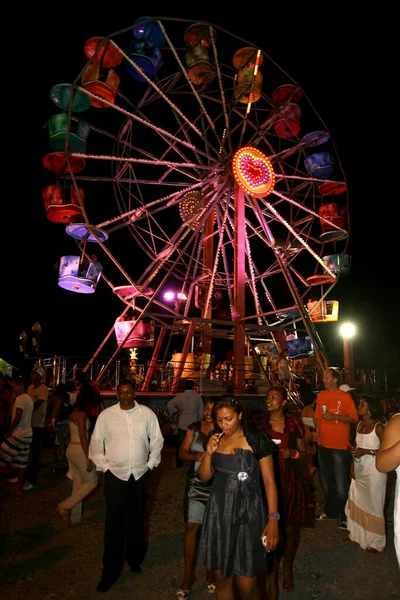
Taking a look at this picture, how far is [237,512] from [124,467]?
1.65 metres

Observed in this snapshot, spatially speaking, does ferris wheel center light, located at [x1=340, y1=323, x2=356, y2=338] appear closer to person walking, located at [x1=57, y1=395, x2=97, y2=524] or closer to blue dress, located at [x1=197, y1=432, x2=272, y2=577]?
person walking, located at [x1=57, y1=395, x2=97, y2=524]

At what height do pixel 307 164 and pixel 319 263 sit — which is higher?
pixel 307 164

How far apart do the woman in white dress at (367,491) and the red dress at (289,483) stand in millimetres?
1466

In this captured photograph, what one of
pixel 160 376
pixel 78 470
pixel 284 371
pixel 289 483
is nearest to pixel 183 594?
pixel 289 483

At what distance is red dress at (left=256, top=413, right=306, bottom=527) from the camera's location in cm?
414

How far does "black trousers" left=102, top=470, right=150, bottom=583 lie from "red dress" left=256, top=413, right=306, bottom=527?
53.4 inches

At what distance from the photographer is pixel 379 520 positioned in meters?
5.16

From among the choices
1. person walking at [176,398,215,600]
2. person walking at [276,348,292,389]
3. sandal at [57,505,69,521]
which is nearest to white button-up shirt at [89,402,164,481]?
person walking at [176,398,215,600]

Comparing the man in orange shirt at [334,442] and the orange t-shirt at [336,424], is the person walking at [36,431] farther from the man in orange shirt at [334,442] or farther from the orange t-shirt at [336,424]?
the orange t-shirt at [336,424]

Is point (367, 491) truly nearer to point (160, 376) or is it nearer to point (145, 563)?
point (145, 563)

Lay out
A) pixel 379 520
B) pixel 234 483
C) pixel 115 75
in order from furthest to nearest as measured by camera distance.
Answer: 1. pixel 115 75
2. pixel 379 520
3. pixel 234 483

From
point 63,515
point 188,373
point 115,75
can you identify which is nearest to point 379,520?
point 63,515

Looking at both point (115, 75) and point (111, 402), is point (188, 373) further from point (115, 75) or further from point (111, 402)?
point (115, 75)

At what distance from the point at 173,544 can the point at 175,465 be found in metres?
4.60
